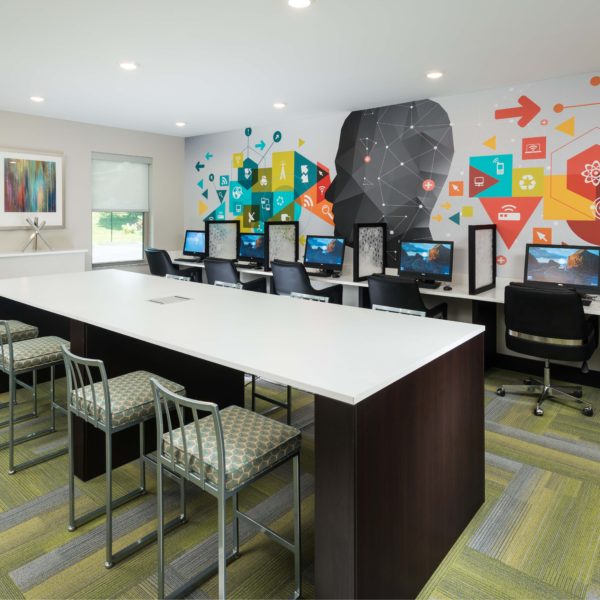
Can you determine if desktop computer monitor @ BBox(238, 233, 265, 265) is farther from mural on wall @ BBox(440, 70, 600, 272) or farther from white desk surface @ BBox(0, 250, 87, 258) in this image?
mural on wall @ BBox(440, 70, 600, 272)

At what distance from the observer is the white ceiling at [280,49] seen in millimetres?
2754

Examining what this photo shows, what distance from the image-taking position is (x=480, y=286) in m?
4.16

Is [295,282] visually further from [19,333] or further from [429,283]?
[19,333]

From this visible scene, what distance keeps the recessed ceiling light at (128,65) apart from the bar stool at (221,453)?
2.98 metres

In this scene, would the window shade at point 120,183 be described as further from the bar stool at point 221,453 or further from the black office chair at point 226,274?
the bar stool at point 221,453

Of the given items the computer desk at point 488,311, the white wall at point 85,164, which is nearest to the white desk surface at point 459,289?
the computer desk at point 488,311

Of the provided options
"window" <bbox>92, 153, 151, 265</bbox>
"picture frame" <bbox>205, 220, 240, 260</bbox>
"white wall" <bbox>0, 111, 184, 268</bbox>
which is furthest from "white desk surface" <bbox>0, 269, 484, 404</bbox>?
"window" <bbox>92, 153, 151, 265</bbox>

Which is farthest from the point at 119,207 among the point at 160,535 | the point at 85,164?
the point at 160,535

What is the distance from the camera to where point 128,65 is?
3.73 m

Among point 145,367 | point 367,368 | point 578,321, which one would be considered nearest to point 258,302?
point 145,367

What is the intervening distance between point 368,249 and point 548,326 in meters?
1.91

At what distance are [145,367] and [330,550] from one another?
1.52m

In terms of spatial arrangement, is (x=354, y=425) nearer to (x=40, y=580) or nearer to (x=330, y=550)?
(x=330, y=550)

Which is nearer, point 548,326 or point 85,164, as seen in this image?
point 548,326
